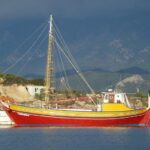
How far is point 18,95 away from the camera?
180m

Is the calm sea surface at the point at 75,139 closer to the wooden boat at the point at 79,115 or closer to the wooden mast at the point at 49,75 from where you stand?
the wooden boat at the point at 79,115

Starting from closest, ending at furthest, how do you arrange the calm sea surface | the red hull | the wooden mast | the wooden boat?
the calm sea surface < the wooden boat < the red hull < the wooden mast

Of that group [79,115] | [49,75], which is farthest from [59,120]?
[49,75]

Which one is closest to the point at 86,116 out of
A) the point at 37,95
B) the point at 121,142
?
the point at 121,142

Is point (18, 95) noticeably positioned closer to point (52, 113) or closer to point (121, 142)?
point (52, 113)

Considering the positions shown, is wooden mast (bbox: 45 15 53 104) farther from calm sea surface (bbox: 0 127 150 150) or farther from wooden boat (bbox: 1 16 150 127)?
calm sea surface (bbox: 0 127 150 150)

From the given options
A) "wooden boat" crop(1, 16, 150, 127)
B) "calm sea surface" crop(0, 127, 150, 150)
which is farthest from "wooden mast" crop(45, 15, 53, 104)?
"calm sea surface" crop(0, 127, 150, 150)

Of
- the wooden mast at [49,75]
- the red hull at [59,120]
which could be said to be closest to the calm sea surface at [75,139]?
the red hull at [59,120]

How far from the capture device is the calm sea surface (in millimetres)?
73075

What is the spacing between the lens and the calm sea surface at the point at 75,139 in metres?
73.1

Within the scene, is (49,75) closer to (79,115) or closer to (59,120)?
(59,120)

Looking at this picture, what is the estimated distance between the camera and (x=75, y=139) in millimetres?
82500

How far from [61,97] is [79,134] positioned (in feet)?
260

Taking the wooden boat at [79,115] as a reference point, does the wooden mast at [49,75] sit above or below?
above
